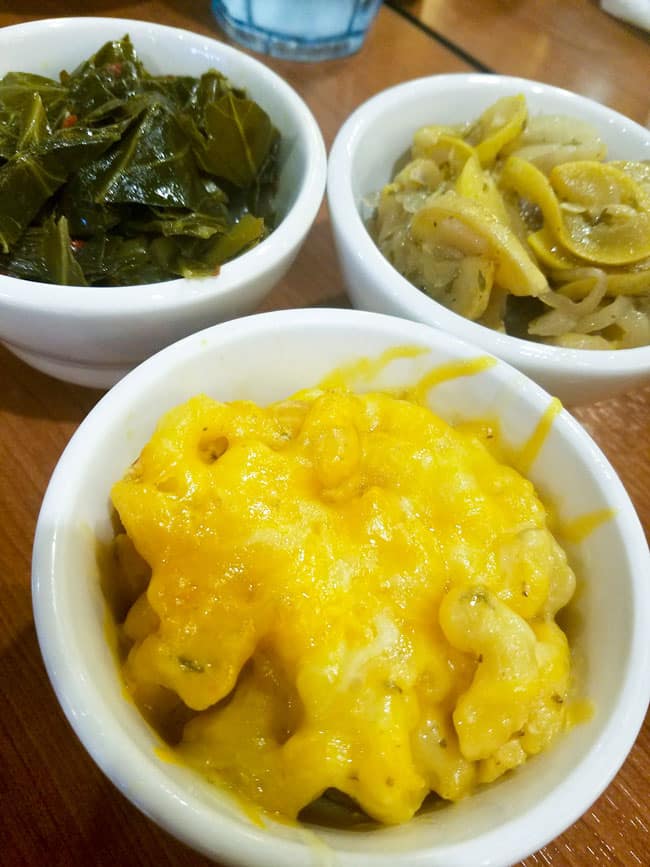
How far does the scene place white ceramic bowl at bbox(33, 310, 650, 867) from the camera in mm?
632

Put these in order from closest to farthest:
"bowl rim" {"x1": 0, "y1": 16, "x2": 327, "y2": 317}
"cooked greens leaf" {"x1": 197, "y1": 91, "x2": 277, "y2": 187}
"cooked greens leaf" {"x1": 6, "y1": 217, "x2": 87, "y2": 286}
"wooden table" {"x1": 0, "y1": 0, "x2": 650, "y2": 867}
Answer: "wooden table" {"x1": 0, "y1": 0, "x2": 650, "y2": 867} → "bowl rim" {"x1": 0, "y1": 16, "x2": 327, "y2": 317} → "cooked greens leaf" {"x1": 6, "y1": 217, "x2": 87, "y2": 286} → "cooked greens leaf" {"x1": 197, "y1": 91, "x2": 277, "y2": 187}

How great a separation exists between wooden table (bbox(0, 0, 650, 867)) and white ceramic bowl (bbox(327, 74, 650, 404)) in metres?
0.23

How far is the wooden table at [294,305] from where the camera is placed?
2.68ft

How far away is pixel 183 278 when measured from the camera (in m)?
1.05

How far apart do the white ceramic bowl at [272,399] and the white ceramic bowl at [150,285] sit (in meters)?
0.13

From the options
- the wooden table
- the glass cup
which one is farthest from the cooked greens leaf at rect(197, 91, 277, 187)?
the glass cup

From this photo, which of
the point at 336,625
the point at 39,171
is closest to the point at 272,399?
the point at 336,625

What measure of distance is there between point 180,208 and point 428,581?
750mm

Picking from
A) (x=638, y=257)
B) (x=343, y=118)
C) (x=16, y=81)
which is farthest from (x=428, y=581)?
(x=343, y=118)

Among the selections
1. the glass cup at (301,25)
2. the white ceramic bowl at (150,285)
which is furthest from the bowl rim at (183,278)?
the glass cup at (301,25)

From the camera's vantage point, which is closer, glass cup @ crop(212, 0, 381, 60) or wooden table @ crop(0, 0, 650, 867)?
wooden table @ crop(0, 0, 650, 867)

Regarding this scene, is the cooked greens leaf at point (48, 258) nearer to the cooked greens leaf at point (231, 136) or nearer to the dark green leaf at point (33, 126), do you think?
the dark green leaf at point (33, 126)

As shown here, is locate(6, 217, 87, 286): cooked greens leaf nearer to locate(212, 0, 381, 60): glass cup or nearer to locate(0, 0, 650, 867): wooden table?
locate(0, 0, 650, 867): wooden table

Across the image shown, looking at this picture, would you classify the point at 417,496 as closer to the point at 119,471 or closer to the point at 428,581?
the point at 428,581
